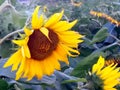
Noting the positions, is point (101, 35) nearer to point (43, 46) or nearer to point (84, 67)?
point (84, 67)

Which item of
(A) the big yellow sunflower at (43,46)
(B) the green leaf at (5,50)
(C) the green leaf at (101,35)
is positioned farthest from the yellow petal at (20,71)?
(C) the green leaf at (101,35)

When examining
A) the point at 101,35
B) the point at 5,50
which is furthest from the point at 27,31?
the point at 101,35

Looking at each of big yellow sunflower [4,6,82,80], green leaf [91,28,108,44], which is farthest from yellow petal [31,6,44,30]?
green leaf [91,28,108,44]

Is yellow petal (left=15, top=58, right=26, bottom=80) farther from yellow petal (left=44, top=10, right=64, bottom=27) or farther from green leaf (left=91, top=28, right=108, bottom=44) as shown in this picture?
green leaf (left=91, top=28, right=108, bottom=44)

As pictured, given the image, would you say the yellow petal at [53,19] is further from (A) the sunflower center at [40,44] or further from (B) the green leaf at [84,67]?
(B) the green leaf at [84,67]

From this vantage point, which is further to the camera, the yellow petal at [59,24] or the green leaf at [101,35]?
the green leaf at [101,35]

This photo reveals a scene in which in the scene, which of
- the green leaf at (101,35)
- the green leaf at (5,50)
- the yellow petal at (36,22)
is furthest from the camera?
the green leaf at (101,35)

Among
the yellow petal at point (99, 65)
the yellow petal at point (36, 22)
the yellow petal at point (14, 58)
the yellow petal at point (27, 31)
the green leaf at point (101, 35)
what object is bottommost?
the green leaf at point (101, 35)
